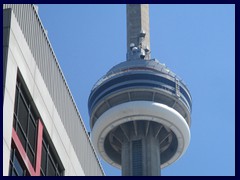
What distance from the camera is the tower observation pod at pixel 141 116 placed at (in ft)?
408

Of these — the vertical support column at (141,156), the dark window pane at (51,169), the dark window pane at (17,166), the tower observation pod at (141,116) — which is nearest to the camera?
the dark window pane at (17,166)

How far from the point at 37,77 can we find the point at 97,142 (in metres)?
96.3

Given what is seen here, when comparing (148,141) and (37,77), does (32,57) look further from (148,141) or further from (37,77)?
(148,141)

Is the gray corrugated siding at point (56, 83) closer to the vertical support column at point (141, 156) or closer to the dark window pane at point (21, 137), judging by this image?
the dark window pane at point (21, 137)

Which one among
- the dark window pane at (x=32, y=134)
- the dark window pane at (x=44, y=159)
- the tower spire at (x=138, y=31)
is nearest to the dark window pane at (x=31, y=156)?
the dark window pane at (x=32, y=134)

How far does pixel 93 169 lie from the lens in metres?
39.8

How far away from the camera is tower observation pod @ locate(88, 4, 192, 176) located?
124m

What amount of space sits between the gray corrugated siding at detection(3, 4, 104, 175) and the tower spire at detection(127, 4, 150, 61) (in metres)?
101

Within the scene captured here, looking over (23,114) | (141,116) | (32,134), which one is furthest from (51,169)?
(141,116)

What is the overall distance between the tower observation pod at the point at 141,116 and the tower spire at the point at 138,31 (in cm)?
993

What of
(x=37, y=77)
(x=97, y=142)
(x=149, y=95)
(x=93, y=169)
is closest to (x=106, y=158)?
(x=97, y=142)

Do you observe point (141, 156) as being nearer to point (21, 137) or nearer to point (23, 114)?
point (23, 114)

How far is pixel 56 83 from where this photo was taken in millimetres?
35125

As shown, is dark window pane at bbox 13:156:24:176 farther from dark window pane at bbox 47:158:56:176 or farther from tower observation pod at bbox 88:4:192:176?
tower observation pod at bbox 88:4:192:176
